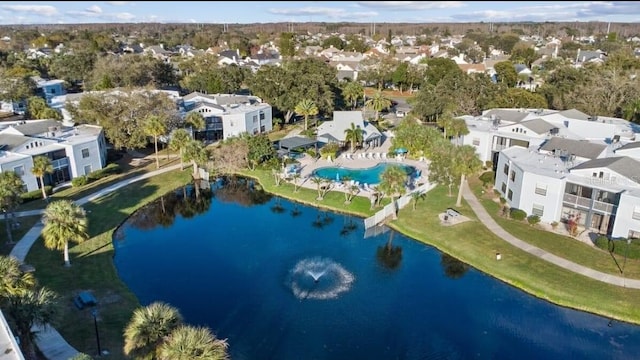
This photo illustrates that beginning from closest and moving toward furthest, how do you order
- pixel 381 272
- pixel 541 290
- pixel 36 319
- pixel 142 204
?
pixel 36 319 → pixel 541 290 → pixel 381 272 → pixel 142 204

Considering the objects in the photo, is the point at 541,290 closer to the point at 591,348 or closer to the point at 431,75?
the point at 591,348

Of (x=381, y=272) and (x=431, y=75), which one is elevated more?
(x=431, y=75)

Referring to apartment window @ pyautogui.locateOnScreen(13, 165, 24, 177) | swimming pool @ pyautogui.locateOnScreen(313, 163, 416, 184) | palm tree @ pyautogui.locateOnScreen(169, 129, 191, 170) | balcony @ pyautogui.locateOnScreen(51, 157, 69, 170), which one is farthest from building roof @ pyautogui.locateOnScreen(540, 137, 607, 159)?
apartment window @ pyautogui.locateOnScreen(13, 165, 24, 177)

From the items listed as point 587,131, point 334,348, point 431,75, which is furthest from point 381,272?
point 431,75

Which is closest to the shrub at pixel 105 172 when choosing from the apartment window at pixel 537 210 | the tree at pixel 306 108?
the tree at pixel 306 108

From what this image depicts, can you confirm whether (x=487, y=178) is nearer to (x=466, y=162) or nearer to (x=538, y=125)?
(x=466, y=162)

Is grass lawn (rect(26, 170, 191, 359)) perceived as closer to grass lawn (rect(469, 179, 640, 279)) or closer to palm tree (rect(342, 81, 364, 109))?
grass lawn (rect(469, 179, 640, 279))

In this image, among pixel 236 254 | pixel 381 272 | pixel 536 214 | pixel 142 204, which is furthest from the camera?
pixel 142 204
